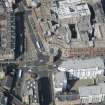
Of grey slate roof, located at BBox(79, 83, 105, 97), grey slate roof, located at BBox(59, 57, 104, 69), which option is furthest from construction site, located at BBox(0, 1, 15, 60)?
grey slate roof, located at BBox(79, 83, 105, 97)

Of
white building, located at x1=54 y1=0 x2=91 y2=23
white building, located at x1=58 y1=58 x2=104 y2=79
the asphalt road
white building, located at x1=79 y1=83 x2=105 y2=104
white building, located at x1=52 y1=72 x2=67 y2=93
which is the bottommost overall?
white building, located at x1=79 y1=83 x2=105 y2=104

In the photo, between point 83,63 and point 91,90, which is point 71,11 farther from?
point 91,90

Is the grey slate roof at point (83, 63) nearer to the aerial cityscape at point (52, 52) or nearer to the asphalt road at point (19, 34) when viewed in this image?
the aerial cityscape at point (52, 52)

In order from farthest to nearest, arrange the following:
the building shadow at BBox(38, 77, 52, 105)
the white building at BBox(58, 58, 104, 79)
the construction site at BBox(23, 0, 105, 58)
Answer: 1. the construction site at BBox(23, 0, 105, 58)
2. the white building at BBox(58, 58, 104, 79)
3. the building shadow at BBox(38, 77, 52, 105)

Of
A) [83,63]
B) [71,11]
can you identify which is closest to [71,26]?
[71,11]

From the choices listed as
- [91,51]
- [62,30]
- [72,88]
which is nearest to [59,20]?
[62,30]

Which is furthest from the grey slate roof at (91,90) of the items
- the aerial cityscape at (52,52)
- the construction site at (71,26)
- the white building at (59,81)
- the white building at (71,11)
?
the white building at (71,11)

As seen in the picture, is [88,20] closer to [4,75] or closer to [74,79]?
[74,79]

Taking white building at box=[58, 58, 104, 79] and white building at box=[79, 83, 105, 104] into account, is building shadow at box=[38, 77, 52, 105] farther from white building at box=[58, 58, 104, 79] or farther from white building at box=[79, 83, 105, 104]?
white building at box=[79, 83, 105, 104]
